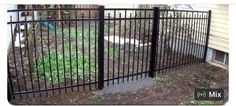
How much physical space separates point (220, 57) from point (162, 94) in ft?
4.71

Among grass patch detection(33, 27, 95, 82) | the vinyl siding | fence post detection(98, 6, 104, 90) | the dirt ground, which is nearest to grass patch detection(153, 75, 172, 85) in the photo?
the dirt ground

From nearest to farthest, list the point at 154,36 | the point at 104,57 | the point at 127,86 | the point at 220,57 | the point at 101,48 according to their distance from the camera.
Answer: the point at 101,48 < the point at 127,86 < the point at 154,36 < the point at 220,57 < the point at 104,57

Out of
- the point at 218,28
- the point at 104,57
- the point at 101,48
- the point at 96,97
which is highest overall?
the point at 218,28

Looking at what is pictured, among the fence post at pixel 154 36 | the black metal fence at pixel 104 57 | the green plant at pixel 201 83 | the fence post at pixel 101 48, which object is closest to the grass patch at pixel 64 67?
the black metal fence at pixel 104 57

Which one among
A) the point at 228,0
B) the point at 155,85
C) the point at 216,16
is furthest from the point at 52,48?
the point at 228,0

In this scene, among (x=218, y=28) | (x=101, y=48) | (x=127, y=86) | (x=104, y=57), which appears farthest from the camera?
(x=104, y=57)

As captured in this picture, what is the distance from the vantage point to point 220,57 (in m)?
4.11

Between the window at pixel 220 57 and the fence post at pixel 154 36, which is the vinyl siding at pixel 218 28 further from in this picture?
the fence post at pixel 154 36

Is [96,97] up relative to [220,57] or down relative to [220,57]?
down

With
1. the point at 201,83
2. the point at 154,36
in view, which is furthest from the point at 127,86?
the point at 201,83

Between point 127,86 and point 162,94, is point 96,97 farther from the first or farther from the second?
point 162,94

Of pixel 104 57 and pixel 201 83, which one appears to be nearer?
pixel 201 83

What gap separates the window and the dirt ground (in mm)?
265

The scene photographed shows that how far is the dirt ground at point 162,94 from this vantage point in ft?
9.53
